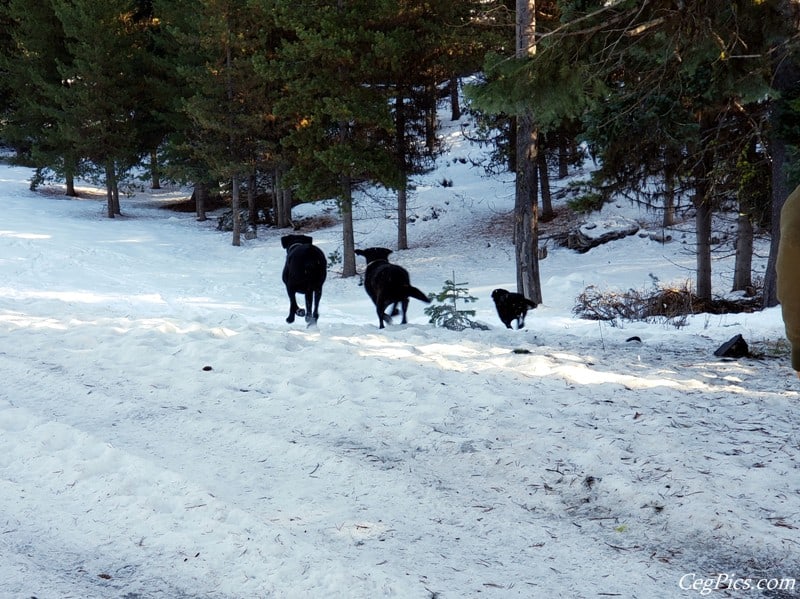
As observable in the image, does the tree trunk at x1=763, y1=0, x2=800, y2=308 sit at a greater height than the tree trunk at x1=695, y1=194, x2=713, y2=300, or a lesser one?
greater

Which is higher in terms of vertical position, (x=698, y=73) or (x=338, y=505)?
(x=698, y=73)

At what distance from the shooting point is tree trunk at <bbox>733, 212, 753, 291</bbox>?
16.7 m

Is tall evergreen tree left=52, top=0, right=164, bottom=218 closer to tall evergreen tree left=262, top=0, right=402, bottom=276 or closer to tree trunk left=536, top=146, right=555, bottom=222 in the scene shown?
tall evergreen tree left=262, top=0, right=402, bottom=276

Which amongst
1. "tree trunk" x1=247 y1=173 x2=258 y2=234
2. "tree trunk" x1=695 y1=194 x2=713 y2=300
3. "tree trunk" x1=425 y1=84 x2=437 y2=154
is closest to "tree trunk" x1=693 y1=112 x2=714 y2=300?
"tree trunk" x1=695 y1=194 x2=713 y2=300

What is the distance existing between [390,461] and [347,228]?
61.8 feet

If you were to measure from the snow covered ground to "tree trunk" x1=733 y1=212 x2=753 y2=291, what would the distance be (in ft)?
26.9

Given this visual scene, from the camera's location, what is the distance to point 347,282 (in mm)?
22562

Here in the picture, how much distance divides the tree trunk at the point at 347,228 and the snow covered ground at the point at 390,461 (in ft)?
42.8

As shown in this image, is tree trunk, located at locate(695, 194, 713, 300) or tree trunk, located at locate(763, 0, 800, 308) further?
tree trunk, located at locate(695, 194, 713, 300)

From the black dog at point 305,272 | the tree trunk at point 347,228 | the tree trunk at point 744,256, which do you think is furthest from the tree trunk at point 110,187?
the tree trunk at point 744,256

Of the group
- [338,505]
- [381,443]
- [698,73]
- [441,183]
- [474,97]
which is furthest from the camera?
[441,183]

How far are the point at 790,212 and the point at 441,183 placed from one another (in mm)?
34329

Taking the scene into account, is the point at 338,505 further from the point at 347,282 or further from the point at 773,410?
the point at 347,282

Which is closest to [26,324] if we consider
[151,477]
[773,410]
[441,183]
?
[151,477]
